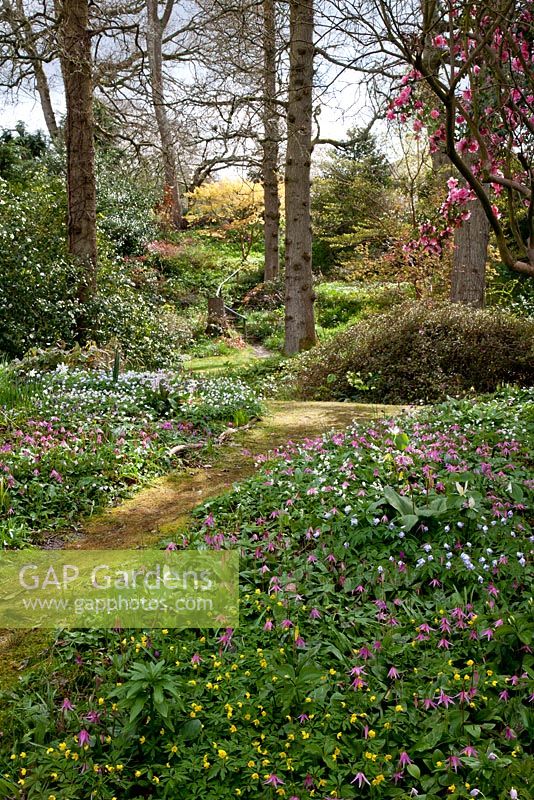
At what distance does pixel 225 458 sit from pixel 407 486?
5.73ft

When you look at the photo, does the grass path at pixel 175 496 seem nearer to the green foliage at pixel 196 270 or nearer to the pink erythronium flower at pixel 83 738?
the pink erythronium flower at pixel 83 738

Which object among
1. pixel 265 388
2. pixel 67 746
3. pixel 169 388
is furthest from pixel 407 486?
pixel 265 388

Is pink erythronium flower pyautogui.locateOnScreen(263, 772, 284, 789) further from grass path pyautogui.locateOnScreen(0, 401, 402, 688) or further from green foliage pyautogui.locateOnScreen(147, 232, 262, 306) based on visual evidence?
green foliage pyautogui.locateOnScreen(147, 232, 262, 306)

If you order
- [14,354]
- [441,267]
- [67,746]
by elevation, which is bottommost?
[67,746]

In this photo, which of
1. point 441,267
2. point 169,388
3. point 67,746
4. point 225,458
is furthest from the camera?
point 441,267

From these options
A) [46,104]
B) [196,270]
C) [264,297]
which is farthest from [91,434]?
[46,104]

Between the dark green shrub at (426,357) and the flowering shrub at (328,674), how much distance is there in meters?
4.55

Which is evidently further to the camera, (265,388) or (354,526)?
(265,388)

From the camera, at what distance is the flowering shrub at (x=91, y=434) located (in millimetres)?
3949

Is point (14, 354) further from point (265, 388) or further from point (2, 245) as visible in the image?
point (265, 388)

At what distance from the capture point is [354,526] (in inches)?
127

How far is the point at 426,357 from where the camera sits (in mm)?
8078

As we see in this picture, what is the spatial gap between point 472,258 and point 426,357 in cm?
392

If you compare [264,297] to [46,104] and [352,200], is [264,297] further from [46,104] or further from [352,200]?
[46,104]
